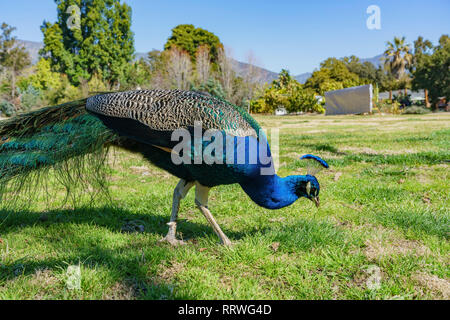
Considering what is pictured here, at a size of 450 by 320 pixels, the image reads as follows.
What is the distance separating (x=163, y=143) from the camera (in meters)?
2.83

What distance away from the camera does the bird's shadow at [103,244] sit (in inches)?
95.1

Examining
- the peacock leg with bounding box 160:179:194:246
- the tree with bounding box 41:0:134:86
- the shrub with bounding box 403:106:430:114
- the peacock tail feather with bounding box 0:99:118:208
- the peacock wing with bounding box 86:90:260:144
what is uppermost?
the tree with bounding box 41:0:134:86

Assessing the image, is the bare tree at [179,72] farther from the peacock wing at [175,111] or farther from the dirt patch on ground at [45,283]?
the dirt patch on ground at [45,283]

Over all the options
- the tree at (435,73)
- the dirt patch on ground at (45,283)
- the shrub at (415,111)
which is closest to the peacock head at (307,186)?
the dirt patch on ground at (45,283)

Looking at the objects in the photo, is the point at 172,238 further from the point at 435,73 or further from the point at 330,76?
the point at 330,76

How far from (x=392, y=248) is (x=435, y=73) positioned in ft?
127

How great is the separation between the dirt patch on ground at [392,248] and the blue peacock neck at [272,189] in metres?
0.75

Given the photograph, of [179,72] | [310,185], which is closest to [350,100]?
[179,72]

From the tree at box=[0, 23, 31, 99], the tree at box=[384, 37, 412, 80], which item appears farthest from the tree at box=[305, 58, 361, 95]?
the tree at box=[0, 23, 31, 99]

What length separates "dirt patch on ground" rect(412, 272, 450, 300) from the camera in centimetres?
218

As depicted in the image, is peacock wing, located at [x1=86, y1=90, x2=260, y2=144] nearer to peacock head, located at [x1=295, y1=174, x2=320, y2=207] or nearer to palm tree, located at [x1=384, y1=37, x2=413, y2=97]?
peacock head, located at [x1=295, y1=174, x2=320, y2=207]

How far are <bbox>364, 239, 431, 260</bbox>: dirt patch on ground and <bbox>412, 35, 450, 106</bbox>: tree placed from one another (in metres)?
37.2

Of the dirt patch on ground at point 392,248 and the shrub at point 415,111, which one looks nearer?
the dirt patch on ground at point 392,248
